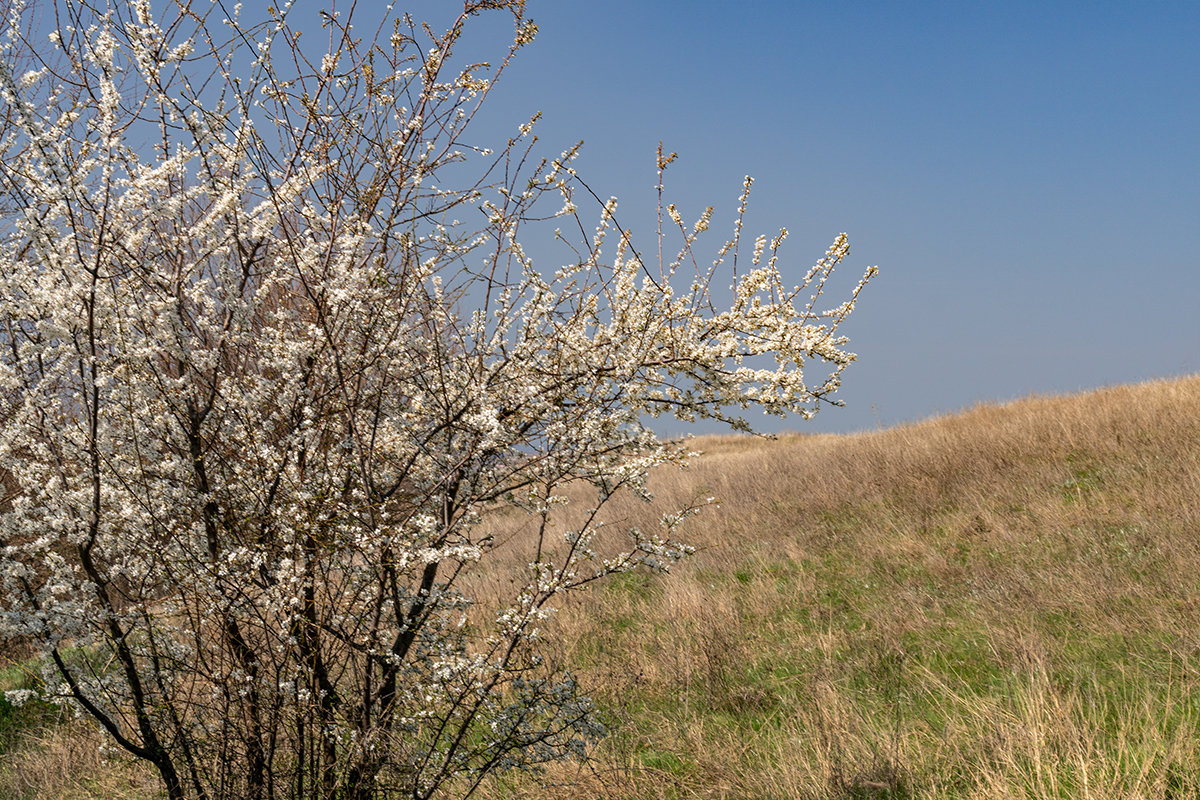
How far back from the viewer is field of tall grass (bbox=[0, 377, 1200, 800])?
417 cm

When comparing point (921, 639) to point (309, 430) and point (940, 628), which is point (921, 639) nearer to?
point (940, 628)

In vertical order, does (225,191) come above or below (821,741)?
above

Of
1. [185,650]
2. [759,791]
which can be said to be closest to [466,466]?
[185,650]

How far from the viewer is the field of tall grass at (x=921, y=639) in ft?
13.7

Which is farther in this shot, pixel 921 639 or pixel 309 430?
pixel 921 639

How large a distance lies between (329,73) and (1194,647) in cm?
666

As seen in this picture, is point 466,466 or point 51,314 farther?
point 466,466

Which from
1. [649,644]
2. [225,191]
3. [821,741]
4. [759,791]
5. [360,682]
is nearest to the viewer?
[225,191]

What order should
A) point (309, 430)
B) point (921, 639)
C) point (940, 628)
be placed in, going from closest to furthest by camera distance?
1. point (309, 430)
2. point (921, 639)
3. point (940, 628)

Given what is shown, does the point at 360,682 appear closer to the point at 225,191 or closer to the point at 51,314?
the point at 51,314

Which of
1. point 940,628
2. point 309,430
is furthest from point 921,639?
point 309,430

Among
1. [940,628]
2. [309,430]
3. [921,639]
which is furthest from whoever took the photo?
[940,628]

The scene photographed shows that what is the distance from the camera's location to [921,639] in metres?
6.53

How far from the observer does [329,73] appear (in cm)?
375
